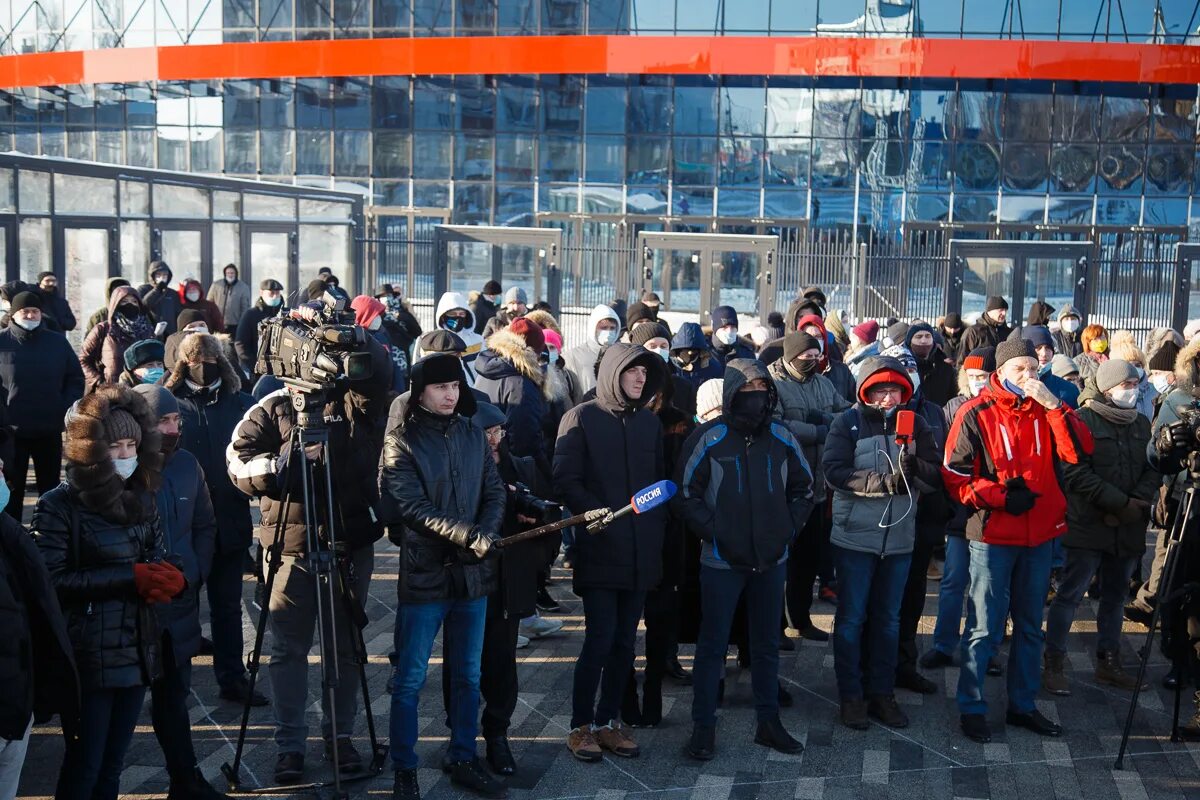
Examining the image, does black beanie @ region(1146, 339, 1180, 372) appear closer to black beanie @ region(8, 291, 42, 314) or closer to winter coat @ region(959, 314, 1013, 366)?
winter coat @ region(959, 314, 1013, 366)

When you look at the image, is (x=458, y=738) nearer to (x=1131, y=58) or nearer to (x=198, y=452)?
(x=198, y=452)

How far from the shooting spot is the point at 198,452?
7.02m

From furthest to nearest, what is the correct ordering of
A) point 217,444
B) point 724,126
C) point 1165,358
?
point 724,126, point 1165,358, point 217,444

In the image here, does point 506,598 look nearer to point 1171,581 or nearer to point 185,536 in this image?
point 185,536

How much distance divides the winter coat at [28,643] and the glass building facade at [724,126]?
23831mm

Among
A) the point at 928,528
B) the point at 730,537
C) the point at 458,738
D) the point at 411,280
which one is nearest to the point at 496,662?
the point at 458,738

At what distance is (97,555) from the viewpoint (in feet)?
16.4

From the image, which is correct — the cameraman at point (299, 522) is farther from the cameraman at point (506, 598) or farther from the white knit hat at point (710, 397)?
the white knit hat at point (710, 397)

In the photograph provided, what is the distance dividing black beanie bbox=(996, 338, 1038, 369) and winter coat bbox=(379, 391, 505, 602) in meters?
2.96

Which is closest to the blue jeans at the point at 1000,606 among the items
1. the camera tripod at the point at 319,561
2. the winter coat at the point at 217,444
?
the camera tripod at the point at 319,561

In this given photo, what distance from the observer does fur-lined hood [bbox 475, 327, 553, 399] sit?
8.27 m

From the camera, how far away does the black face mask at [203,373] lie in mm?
6969

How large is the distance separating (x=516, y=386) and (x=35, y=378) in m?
4.26

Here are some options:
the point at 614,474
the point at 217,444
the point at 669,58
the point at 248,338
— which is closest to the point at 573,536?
the point at 614,474
